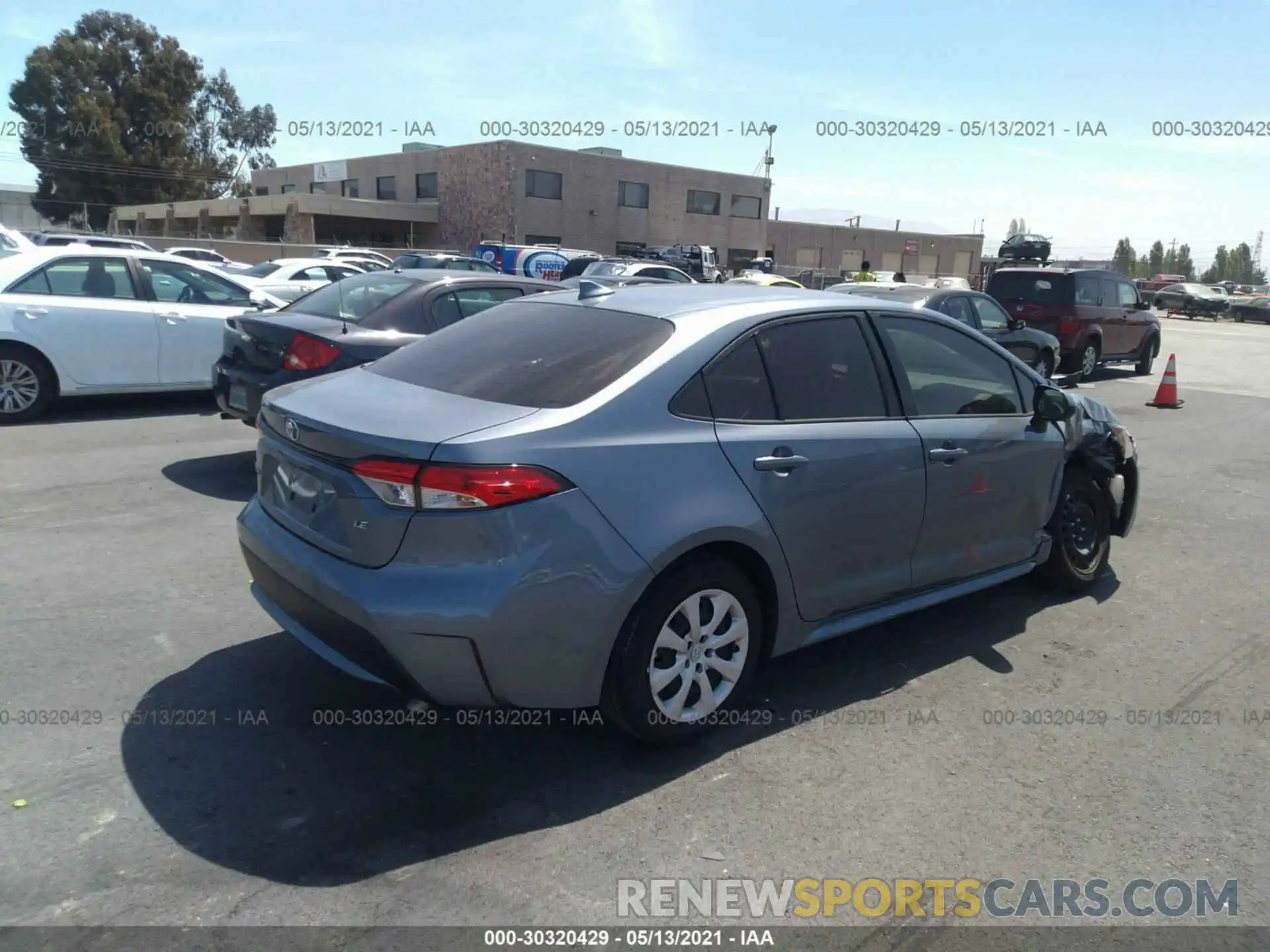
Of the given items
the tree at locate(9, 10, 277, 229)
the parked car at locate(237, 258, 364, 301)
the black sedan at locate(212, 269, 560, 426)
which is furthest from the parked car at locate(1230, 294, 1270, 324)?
the tree at locate(9, 10, 277, 229)

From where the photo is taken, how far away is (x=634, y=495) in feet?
11.1

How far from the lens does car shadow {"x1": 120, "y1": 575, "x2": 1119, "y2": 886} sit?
10.2 feet

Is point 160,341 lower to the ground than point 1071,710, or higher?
higher

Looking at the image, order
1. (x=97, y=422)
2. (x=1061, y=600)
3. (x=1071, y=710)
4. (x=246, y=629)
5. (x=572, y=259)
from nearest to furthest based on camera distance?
(x=1071, y=710), (x=246, y=629), (x=1061, y=600), (x=97, y=422), (x=572, y=259)

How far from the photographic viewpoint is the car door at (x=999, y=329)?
13.9 m

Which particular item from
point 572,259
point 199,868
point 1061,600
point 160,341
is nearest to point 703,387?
point 199,868

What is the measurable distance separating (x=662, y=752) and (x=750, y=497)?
3.34ft

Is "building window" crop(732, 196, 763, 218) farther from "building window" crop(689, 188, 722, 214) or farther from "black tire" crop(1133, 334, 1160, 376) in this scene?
"black tire" crop(1133, 334, 1160, 376)

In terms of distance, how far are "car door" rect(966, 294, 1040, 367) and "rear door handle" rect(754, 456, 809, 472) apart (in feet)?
35.1

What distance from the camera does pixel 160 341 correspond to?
9477 mm

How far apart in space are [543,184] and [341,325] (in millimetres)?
43616

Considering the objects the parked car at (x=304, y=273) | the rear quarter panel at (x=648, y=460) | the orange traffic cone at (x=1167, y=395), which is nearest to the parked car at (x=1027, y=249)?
the orange traffic cone at (x=1167, y=395)

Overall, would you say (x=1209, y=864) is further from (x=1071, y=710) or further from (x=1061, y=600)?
(x=1061, y=600)

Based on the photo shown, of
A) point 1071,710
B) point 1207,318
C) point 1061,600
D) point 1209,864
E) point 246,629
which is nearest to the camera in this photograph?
point 1209,864
